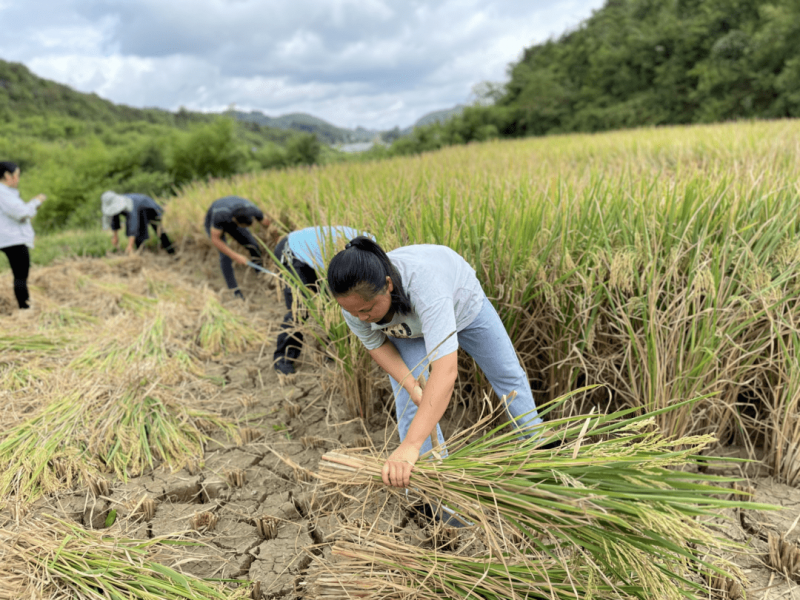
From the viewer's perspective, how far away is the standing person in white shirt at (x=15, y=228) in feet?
13.1

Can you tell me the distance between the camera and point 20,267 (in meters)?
4.12

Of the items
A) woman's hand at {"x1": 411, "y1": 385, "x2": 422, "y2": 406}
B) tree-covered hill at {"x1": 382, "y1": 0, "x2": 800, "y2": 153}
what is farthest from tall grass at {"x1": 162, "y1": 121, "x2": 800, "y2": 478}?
tree-covered hill at {"x1": 382, "y1": 0, "x2": 800, "y2": 153}

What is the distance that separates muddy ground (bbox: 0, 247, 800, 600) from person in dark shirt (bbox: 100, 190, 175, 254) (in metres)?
4.04

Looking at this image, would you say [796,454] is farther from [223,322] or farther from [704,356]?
[223,322]

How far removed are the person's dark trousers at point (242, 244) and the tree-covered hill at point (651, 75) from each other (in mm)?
14964

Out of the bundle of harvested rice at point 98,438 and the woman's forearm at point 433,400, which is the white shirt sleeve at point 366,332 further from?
the bundle of harvested rice at point 98,438

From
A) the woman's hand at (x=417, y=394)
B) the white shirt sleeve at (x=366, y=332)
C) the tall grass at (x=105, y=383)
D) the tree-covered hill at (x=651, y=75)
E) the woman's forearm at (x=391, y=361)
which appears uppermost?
the tree-covered hill at (x=651, y=75)

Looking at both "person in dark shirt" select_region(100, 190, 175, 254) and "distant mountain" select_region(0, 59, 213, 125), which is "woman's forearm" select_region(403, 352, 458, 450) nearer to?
"person in dark shirt" select_region(100, 190, 175, 254)

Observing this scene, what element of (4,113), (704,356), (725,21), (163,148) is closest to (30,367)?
(704,356)

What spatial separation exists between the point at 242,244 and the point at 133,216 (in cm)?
232

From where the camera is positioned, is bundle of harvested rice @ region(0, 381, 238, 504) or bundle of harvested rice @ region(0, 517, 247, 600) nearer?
bundle of harvested rice @ region(0, 517, 247, 600)

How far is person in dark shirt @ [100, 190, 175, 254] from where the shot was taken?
18.9 ft

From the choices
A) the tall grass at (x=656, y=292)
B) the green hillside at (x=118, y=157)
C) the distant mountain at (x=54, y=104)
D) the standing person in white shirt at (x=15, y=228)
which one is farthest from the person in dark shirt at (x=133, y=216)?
the distant mountain at (x=54, y=104)

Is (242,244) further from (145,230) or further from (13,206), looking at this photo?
(145,230)
